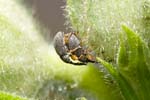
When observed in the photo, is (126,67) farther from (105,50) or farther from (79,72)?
(79,72)

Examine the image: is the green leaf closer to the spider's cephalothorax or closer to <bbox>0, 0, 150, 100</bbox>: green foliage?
<bbox>0, 0, 150, 100</bbox>: green foliage

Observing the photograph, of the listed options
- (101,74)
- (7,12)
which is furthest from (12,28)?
(101,74)

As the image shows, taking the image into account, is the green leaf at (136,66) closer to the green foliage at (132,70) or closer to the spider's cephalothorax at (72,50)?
the green foliage at (132,70)

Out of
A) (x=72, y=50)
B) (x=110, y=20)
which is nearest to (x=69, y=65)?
(x=72, y=50)

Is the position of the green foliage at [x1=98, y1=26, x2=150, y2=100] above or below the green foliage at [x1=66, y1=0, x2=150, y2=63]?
below

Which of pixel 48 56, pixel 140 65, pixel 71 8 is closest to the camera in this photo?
pixel 140 65

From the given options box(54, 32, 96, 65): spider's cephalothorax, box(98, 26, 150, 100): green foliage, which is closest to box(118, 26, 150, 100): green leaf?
box(98, 26, 150, 100): green foliage

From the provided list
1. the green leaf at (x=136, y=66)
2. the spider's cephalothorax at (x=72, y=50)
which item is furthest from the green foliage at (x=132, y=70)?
the spider's cephalothorax at (x=72, y=50)

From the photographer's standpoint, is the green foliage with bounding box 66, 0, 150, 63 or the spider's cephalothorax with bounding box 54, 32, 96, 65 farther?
the spider's cephalothorax with bounding box 54, 32, 96, 65
